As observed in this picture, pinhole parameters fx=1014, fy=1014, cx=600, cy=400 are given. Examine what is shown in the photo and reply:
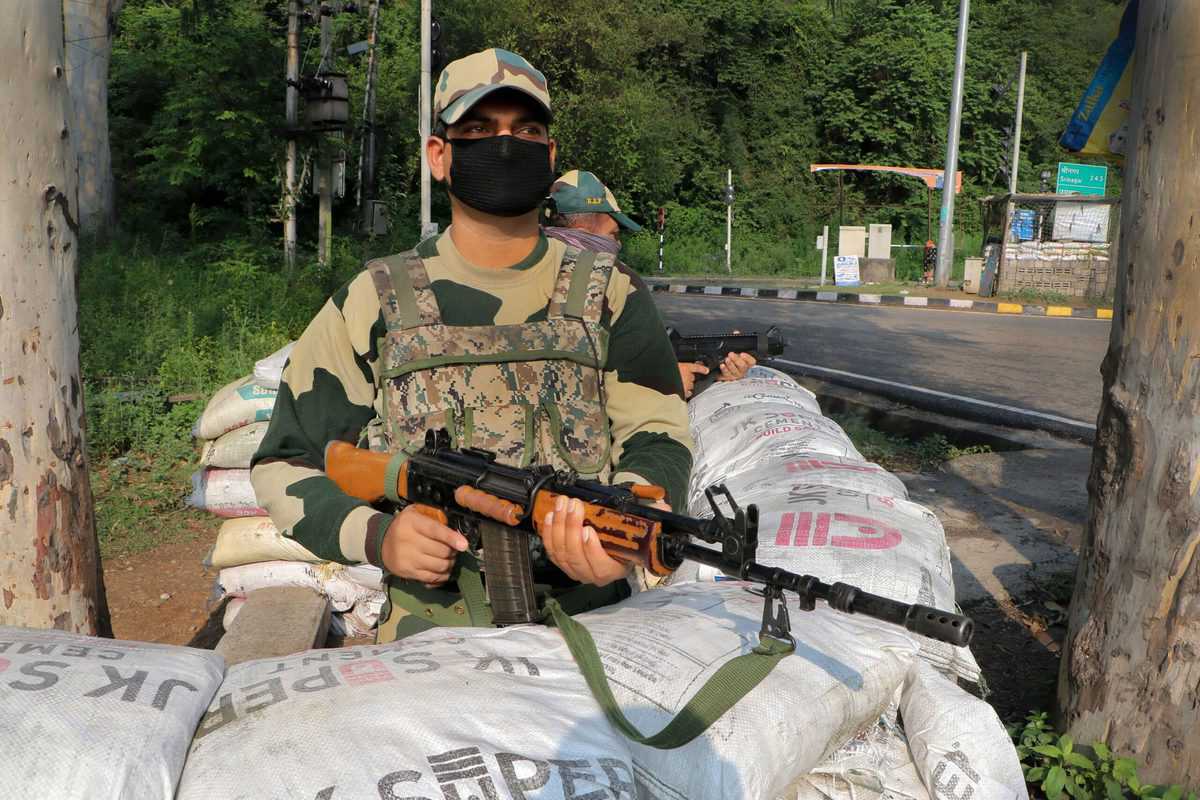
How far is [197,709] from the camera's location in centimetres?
141

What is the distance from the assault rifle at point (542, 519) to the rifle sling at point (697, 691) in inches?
3.6

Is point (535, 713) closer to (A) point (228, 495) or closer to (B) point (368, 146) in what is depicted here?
(A) point (228, 495)

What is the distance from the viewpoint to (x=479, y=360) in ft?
5.79

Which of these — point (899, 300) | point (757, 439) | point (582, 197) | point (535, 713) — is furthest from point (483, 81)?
point (899, 300)

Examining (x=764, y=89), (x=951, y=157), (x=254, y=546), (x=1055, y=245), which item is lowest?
(x=254, y=546)

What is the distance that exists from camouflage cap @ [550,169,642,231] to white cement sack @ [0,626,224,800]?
2.96 m

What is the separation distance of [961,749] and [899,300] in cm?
1452

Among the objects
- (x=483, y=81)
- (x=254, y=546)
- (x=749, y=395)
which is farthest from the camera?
(x=749, y=395)

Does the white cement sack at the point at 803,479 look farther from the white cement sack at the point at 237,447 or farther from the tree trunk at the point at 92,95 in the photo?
the tree trunk at the point at 92,95

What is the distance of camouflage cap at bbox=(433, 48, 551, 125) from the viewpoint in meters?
1.75

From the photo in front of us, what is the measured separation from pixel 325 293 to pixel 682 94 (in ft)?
67.7

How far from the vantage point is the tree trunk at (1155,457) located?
201 cm

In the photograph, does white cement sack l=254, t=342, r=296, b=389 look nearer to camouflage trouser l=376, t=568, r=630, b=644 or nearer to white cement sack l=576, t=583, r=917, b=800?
camouflage trouser l=376, t=568, r=630, b=644

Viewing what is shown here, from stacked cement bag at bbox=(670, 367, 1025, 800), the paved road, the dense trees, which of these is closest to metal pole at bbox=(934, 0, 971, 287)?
the paved road
